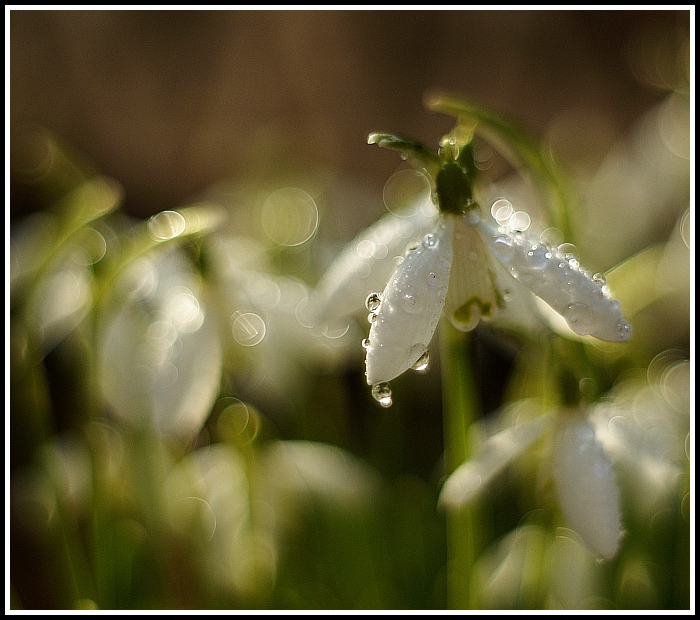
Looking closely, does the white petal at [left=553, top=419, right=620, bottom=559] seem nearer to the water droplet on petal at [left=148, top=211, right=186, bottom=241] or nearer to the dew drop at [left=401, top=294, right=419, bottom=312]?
the dew drop at [left=401, top=294, right=419, bottom=312]

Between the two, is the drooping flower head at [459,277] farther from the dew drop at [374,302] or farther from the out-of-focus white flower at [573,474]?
the out-of-focus white flower at [573,474]

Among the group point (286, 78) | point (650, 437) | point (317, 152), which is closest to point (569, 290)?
point (650, 437)

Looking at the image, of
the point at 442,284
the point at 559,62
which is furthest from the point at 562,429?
the point at 559,62

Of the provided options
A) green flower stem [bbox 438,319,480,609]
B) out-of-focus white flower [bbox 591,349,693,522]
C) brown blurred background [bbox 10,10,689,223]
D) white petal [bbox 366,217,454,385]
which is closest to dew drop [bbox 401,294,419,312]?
white petal [bbox 366,217,454,385]

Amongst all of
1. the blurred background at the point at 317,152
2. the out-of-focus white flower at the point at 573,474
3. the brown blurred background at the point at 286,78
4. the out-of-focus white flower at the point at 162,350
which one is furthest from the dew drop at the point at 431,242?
the brown blurred background at the point at 286,78

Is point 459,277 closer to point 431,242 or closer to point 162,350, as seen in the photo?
point 431,242

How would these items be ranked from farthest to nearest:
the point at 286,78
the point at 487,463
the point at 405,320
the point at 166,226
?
the point at 286,78 → the point at 166,226 → the point at 487,463 → the point at 405,320
